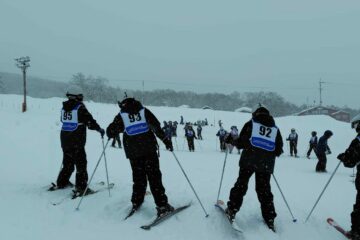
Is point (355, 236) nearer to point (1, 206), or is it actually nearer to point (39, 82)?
point (1, 206)

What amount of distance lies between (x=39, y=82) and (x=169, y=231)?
199167 mm

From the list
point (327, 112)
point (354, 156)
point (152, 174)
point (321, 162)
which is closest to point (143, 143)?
point (152, 174)

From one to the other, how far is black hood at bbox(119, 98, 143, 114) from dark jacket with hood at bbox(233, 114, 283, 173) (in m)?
1.62

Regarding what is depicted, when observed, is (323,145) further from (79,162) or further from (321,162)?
(79,162)

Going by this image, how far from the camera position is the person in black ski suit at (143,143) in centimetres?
550

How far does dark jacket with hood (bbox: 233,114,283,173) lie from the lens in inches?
210

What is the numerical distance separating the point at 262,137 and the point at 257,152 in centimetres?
24

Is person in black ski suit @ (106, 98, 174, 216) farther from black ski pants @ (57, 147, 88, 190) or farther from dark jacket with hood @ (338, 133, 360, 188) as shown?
dark jacket with hood @ (338, 133, 360, 188)

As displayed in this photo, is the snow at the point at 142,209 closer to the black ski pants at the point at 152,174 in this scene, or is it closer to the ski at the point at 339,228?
the ski at the point at 339,228

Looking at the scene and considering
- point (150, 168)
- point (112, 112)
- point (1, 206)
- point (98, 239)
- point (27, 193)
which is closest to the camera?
point (98, 239)

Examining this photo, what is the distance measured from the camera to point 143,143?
550 cm

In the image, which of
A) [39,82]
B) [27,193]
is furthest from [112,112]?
[39,82]

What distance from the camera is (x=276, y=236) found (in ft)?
16.9

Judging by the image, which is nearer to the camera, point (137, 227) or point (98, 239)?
point (98, 239)
